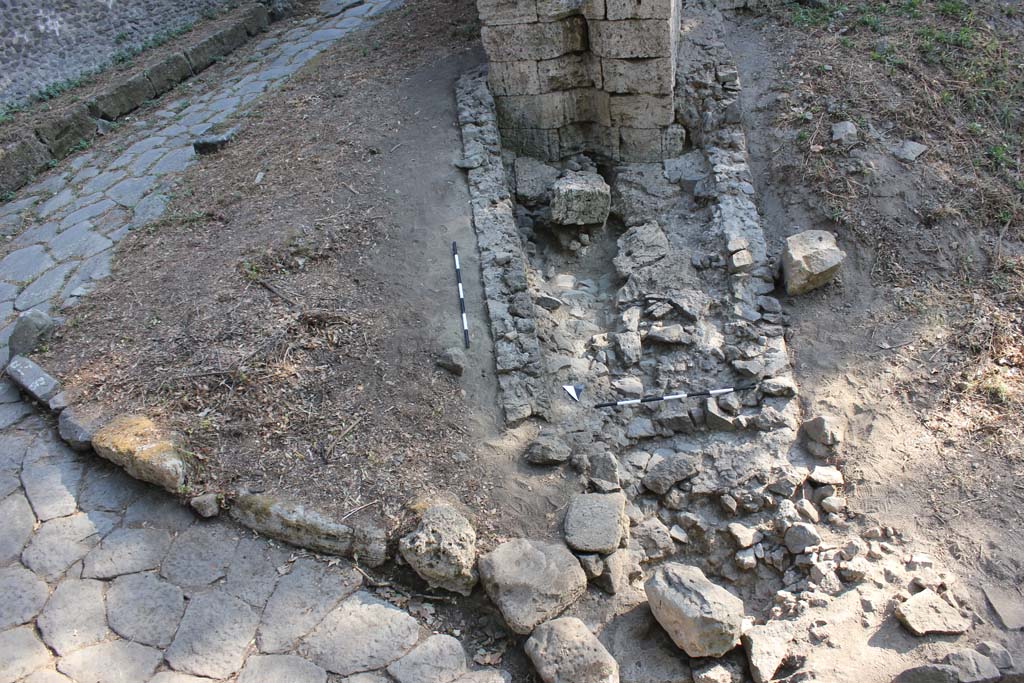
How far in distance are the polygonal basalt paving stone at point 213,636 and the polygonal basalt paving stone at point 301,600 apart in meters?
0.08

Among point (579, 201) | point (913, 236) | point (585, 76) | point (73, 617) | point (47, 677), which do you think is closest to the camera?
point (47, 677)

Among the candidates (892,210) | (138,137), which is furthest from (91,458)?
(892,210)

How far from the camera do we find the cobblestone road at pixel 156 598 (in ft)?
11.1

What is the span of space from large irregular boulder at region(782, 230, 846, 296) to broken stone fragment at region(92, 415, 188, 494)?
4.13 m

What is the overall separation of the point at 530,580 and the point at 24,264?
454 cm

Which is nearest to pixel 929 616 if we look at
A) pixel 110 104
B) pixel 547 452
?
pixel 547 452

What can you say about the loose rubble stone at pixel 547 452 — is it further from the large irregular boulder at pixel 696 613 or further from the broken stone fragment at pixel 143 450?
the broken stone fragment at pixel 143 450

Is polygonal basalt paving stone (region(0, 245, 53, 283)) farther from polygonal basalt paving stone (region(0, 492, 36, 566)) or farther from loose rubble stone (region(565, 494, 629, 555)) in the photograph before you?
loose rubble stone (region(565, 494, 629, 555))

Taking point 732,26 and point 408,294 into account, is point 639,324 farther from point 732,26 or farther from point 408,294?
point 732,26

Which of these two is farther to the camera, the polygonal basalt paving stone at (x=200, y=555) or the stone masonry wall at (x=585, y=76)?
the stone masonry wall at (x=585, y=76)

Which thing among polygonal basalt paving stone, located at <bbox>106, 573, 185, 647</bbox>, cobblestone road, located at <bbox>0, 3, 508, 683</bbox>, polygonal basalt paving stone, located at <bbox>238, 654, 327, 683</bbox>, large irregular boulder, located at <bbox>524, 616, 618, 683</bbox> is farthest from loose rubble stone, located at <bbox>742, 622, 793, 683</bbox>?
polygonal basalt paving stone, located at <bbox>106, 573, 185, 647</bbox>

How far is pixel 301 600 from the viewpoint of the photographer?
3.63m

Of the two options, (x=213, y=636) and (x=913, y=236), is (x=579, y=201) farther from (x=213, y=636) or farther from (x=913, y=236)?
(x=213, y=636)

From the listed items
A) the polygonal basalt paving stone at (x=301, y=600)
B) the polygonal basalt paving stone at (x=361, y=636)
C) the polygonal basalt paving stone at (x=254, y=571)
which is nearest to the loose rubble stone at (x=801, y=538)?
the polygonal basalt paving stone at (x=361, y=636)
